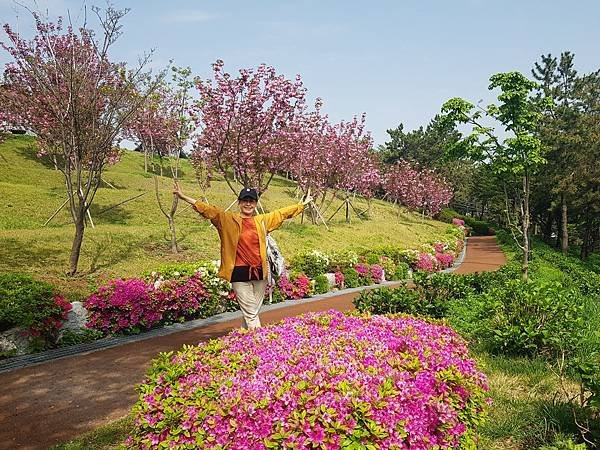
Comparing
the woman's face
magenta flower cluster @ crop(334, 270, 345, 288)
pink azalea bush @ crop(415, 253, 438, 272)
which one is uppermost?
the woman's face

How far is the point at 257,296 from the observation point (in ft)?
19.7

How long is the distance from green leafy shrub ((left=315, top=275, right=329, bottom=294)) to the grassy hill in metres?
3.74

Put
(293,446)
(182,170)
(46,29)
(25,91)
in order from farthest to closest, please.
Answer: (182,170) < (25,91) < (46,29) < (293,446)

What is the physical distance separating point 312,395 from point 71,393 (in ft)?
13.9

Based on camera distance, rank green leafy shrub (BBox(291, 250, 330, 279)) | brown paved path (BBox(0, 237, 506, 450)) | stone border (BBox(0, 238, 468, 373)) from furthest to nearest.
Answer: green leafy shrub (BBox(291, 250, 330, 279)), stone border (BBox(0, 238, 468, 373)), brown paved path (BBox(0, 237, 506, 450))

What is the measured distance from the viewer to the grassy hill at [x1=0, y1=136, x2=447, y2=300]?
11867 millimetres

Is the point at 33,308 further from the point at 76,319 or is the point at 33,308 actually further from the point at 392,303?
the point at 392,303

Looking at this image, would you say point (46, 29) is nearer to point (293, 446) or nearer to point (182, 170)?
point (293, 446)

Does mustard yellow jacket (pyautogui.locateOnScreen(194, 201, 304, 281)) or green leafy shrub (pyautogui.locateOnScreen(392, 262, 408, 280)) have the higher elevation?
mustard yellow jacket (pyautogui.locateOnScreen(194, 201, 304, 281))

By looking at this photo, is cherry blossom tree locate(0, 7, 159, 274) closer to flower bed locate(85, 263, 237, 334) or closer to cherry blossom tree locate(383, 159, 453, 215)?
flower bed locate(85, 263, 237, 334)

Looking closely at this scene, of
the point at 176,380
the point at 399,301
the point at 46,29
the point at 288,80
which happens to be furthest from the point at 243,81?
the point at 176,380

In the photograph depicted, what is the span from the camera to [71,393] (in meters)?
5.69

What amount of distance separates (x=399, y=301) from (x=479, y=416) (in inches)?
173

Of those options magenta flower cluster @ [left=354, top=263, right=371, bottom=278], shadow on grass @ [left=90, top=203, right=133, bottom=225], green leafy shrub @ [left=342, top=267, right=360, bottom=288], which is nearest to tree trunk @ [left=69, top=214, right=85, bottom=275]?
green leafy shrub @ [left=342, top=267, right=360, bottom=288]
